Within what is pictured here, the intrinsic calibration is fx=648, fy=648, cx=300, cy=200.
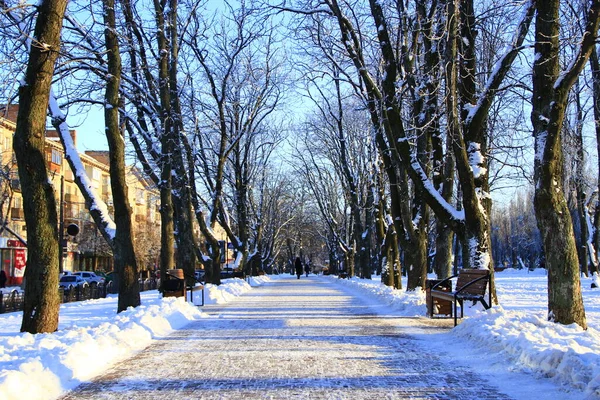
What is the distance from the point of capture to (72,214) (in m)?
63.3

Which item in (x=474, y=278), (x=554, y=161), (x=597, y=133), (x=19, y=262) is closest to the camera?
(x=554, y=161)

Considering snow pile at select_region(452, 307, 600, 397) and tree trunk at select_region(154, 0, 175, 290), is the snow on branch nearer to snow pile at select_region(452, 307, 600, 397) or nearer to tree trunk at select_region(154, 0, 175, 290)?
tree trunk at select_region(154, 0, 175, 290)

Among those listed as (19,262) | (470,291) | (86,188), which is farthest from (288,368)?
(19,262)

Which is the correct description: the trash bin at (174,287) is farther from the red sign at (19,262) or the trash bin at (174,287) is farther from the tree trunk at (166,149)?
the red sign at (19,262)

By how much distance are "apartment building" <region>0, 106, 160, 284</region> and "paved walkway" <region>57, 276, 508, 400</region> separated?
1145 inches

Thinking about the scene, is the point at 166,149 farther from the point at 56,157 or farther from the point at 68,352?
the point at 56,157

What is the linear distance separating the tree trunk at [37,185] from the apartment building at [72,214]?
28965 millimetres

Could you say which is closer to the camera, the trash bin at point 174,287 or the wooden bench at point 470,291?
the wooden bench at point 470,291

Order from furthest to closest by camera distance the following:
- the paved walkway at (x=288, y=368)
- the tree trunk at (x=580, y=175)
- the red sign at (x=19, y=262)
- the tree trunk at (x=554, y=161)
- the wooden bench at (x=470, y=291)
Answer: the red sign at (x=19, y=262), the tree trunk at (x=580, y=175), the wooden bench at (x=470, y=291), the tree trunk at (x=554, y=161), the paved walkway at (x=288, y=368)

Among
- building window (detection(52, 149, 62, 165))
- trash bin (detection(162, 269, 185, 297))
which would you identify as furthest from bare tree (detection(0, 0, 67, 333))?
building window (detection(52, 149, 62, 165))

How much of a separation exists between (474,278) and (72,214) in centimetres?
5670

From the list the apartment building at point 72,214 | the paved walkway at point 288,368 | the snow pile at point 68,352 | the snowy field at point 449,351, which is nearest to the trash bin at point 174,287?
the snow pile at point 68,352

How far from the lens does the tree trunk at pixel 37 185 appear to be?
32.2ft

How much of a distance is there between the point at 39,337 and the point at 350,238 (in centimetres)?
4664
